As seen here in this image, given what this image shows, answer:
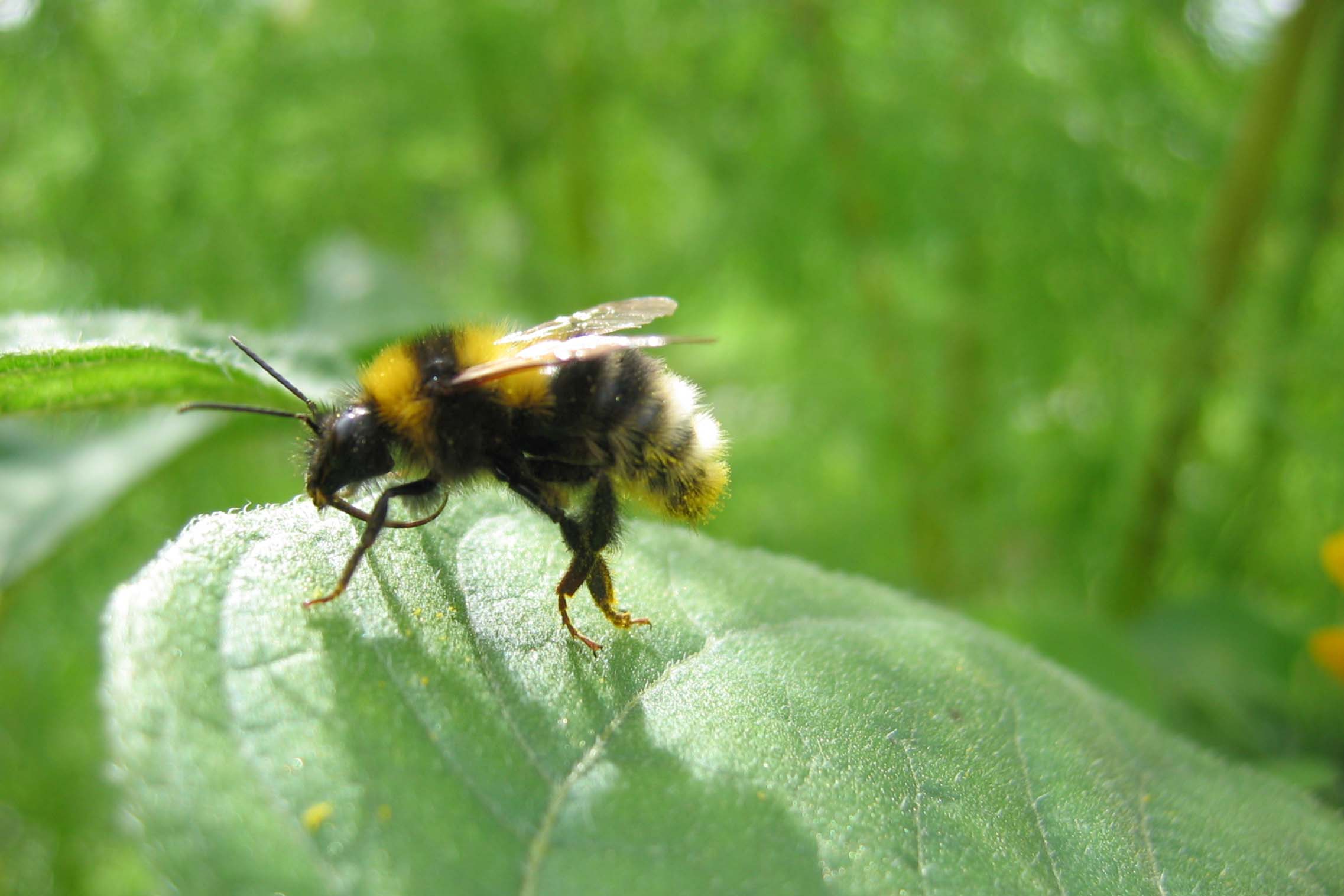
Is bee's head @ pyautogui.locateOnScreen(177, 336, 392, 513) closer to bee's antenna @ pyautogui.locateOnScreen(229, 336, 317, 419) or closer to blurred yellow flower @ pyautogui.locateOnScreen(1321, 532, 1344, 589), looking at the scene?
bee's antenna @ pyautogui.locateOnScreen(229, 336, 317, 419)

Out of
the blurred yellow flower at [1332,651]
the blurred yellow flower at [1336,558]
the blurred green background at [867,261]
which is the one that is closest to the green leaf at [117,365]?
the blurred green background at [867,261]

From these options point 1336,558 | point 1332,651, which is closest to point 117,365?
point 1336,558

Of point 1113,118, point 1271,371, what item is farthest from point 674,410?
point 1113,118

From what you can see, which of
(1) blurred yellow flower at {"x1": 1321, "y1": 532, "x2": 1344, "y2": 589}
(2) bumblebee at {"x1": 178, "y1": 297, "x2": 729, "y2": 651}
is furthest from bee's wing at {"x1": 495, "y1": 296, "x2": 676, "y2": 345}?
(1) blurred yellow flower at {"x1": 1321, "y1": 532, "x2": 1344, "y2": 589}

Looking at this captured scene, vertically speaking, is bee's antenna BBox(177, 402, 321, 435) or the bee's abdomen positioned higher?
bee's antenna BBox(177, 402, 321, 435)

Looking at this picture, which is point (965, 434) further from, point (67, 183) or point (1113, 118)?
point (67, 183)

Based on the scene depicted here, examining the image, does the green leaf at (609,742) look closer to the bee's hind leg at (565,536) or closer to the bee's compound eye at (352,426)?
the bee's hind leg at (565,536)
